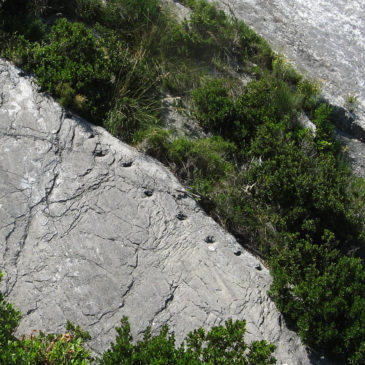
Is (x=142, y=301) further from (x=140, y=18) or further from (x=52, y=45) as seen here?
(x=140, y=18)

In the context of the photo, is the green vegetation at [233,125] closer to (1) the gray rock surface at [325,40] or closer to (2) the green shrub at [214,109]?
(2) the green shrub at [214,109]

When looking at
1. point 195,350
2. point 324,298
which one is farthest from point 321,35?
point 195,350

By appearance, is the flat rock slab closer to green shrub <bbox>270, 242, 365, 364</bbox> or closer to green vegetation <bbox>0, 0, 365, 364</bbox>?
green vegetation <bbox>0, 0, 365, 364</bbox>

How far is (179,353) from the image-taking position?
464 cm

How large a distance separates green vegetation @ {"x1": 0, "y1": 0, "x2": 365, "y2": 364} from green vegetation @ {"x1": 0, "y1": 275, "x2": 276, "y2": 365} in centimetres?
17

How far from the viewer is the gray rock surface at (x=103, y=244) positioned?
5.58m

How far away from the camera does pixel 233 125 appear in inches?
314

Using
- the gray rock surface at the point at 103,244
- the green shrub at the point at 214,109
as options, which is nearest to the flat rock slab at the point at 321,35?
the green shrub at the point at 214,109

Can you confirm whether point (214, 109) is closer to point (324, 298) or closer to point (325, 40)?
point (325, 40)

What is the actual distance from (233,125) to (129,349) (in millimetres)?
4369

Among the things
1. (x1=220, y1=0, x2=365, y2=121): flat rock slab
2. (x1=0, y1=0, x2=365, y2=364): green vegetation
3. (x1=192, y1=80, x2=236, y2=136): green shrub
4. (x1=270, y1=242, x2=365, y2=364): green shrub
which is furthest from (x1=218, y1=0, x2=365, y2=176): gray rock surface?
(x1=270, y1=242, x2=365, y2=364): green shrub

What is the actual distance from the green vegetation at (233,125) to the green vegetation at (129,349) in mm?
166

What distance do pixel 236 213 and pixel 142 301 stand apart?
189cm

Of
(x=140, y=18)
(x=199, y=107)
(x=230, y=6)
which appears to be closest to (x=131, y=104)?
(x=199, y=107)
